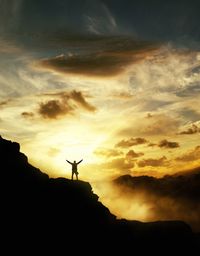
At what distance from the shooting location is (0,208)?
54.2 metres

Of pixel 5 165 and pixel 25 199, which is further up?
pixel 5 165

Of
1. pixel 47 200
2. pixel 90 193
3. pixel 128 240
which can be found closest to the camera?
pixel 47 200

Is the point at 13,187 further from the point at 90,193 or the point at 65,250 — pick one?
the point at 90,193

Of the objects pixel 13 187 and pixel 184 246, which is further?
pixel 184 246

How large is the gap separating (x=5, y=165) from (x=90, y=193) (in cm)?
1869

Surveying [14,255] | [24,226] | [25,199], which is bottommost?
[14,255]

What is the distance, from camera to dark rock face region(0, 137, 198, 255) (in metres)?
55.1

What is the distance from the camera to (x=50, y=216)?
200 feet

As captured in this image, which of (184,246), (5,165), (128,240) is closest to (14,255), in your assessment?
(5,165)

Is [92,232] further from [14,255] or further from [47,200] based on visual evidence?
[14,255]

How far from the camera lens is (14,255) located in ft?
167

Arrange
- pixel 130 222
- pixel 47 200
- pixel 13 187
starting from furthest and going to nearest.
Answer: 1. pixel 130 222
2. pixel 47 200
3. pixel 13 187

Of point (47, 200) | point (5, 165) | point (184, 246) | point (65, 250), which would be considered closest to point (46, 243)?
point (65, 250)

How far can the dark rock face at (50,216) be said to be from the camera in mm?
55097
